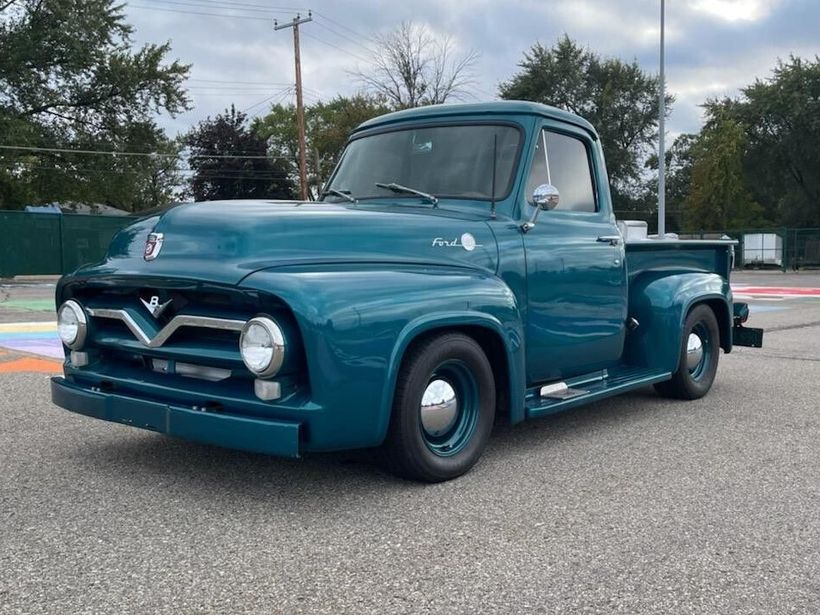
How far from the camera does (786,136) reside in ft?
137

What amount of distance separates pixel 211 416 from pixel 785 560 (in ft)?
7.83

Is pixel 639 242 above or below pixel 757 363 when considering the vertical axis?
above

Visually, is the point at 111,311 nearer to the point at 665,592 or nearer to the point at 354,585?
the point at 354,585

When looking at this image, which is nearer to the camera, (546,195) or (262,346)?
(262,346)

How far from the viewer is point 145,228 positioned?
4.10 meters

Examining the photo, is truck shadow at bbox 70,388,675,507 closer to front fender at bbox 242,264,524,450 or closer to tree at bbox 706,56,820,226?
front fender at bbox 242,264,524,450

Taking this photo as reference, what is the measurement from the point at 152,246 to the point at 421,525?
1830 millimetres

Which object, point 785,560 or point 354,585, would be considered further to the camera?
point 785,560

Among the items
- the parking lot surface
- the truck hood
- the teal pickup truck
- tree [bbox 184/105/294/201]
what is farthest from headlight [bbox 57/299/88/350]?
tree [bbox 184/105/294/201]

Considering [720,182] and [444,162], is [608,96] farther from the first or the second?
[444,162]

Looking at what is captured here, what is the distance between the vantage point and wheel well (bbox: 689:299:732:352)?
6508 mm

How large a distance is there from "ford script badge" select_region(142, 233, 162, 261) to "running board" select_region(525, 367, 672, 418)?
2.11 metres

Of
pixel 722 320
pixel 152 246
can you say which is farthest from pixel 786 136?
pixel 152 246

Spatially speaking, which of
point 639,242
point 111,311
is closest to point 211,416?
point 111,311
